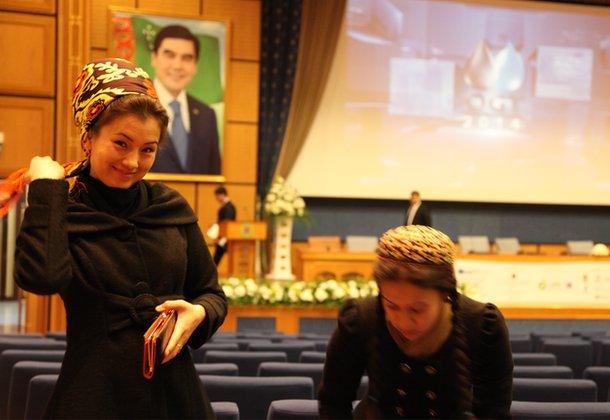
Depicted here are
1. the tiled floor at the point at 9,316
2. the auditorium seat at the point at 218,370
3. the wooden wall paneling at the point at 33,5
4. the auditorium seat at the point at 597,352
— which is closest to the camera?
the auditorium seat at the point at 218,370

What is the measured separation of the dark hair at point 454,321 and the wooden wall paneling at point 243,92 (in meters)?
10.5

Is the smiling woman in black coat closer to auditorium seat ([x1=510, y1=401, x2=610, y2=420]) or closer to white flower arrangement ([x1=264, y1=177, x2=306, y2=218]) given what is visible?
auditorium seat ([x1=510, y1=401, x2=610, y2=420])

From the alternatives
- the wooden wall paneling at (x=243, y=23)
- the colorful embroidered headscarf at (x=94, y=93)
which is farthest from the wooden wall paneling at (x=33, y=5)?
the colorful embroidered headscarf at (x=94, y=93)

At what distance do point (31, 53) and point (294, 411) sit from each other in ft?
29.6

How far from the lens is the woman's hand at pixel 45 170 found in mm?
1317

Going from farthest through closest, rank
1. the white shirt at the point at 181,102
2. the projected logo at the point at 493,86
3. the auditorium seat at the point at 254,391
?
the projected logo at the point at 493,86 < the white shirt at the point at 181,102 < the auditorium seat at the point at 254,391

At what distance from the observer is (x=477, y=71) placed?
1283 centimetres

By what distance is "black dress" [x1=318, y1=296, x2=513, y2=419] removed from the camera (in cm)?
139

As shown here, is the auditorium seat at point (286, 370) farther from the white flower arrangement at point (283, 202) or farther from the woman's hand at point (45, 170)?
the white flower arrangement at point (283, 202)

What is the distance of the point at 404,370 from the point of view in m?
1.40

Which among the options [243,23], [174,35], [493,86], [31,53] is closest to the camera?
[31,53]

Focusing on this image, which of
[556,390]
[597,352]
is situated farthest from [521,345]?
[556,390]

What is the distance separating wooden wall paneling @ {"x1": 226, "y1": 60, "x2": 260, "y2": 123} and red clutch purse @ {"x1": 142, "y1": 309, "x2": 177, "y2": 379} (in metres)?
10.5

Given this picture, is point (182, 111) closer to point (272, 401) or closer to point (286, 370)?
point (286, 370)
